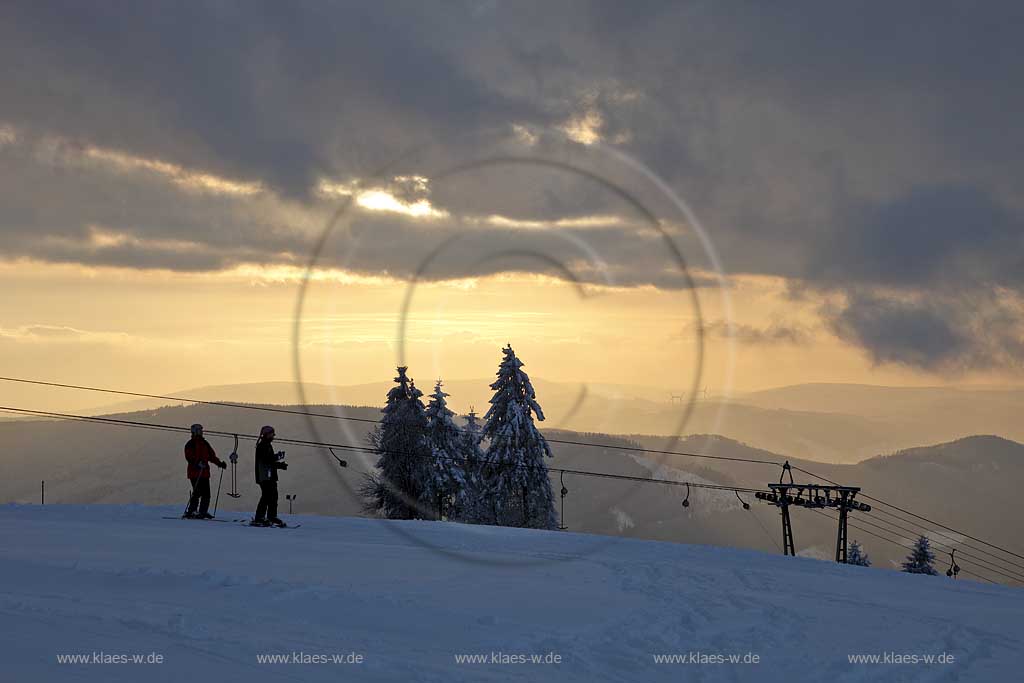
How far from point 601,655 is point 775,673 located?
2060 mm

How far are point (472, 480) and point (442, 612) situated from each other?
38.3 m

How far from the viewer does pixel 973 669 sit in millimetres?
10695

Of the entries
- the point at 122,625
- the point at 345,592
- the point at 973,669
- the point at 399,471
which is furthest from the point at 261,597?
the point at 399,471

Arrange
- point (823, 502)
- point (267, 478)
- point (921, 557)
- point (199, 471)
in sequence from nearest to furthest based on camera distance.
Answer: point (267, 478), point (199, 471), point (823, 502), point (921, 557)

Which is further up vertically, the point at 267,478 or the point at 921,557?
the point at 267,478

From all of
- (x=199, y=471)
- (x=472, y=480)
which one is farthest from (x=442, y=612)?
(x=472, y=480)

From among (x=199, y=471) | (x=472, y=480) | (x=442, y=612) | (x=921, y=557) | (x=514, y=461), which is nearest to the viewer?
(x=442, y=612)

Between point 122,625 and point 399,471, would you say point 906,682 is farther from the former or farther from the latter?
point 399,471

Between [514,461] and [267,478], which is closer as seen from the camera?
[267,478]

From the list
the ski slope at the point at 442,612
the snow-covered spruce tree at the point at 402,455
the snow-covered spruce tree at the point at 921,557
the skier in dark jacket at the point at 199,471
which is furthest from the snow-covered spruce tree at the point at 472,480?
the snow-covered spruce tree at the point at 921,557

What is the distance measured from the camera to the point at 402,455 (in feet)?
157

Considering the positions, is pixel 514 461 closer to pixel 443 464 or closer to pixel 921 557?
pixel 443 464

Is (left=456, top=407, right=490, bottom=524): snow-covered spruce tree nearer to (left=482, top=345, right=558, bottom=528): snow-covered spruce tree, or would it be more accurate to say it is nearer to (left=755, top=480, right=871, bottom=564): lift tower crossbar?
(left=482, top=345, right=558, bottom=528): snow-covered spruce tree

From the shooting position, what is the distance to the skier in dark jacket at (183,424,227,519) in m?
19.5
